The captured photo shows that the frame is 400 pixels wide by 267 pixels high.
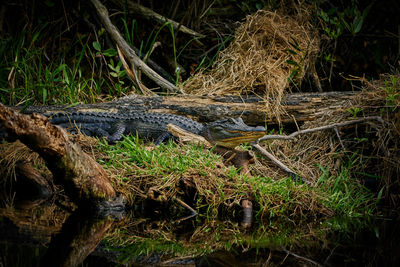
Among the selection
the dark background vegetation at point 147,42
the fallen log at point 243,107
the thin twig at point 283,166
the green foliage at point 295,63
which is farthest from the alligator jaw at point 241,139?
the dark background vegetation at point 147,42

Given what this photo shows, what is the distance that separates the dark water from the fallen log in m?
2.12

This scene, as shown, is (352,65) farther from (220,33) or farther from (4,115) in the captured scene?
(4,115)

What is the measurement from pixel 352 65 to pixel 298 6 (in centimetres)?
140

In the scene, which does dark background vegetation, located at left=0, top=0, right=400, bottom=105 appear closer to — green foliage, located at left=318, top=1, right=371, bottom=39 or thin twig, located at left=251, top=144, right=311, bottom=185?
green foliage, located at left=318, top=1, right=371, bottom=39

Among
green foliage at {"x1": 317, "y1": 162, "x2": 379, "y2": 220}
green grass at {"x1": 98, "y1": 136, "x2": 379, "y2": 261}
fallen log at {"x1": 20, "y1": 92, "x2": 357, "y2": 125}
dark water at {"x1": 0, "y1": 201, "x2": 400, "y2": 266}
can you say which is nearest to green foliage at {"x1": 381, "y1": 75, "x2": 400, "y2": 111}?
fallen log at {"x1": 20, "y1": 92, "x2": 357, "y2": 125}

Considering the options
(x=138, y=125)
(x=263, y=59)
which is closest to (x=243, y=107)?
(x=263, y=59)

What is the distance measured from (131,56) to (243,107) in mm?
1992

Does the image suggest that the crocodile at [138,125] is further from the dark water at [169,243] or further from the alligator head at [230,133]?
the dark water at [169,243]

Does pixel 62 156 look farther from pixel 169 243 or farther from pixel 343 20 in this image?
pixel 343 20

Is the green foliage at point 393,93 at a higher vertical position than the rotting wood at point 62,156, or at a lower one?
lower

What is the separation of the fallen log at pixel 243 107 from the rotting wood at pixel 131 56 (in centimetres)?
74

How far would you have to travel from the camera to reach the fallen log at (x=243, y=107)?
5234 mm

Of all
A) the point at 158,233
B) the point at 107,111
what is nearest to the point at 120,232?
the point at 158,233

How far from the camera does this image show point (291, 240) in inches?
114
